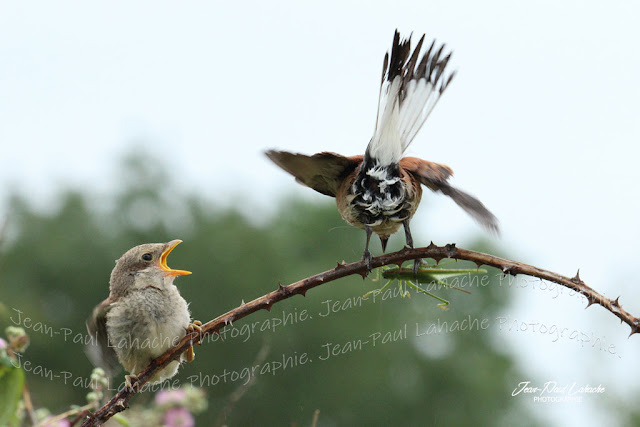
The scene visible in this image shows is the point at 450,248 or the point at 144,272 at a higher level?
the point at 144,272

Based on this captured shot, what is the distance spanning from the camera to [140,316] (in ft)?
8.90

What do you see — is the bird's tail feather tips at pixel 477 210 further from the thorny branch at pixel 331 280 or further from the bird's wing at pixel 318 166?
the bird's wing at pixel 318 166

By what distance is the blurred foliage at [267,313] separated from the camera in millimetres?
23844

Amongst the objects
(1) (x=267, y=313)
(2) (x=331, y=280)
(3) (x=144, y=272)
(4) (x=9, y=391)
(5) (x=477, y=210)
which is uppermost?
(1) (x=267, y=313)

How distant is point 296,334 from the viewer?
2602 centimetres

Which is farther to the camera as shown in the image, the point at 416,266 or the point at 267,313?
the point at 267,313

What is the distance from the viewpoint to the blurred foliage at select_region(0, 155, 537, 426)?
23.8m

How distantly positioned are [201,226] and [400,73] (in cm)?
2817

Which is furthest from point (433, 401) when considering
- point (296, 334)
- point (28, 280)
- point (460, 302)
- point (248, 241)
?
point (28, 280)

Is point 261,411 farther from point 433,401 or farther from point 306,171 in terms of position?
point 306,171

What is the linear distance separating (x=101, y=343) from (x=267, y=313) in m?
20.3

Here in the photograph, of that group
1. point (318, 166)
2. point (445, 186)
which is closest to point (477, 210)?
point (445, 186)

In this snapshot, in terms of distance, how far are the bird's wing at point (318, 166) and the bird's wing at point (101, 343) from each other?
105 cm

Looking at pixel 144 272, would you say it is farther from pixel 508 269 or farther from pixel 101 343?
pixel 508 269
